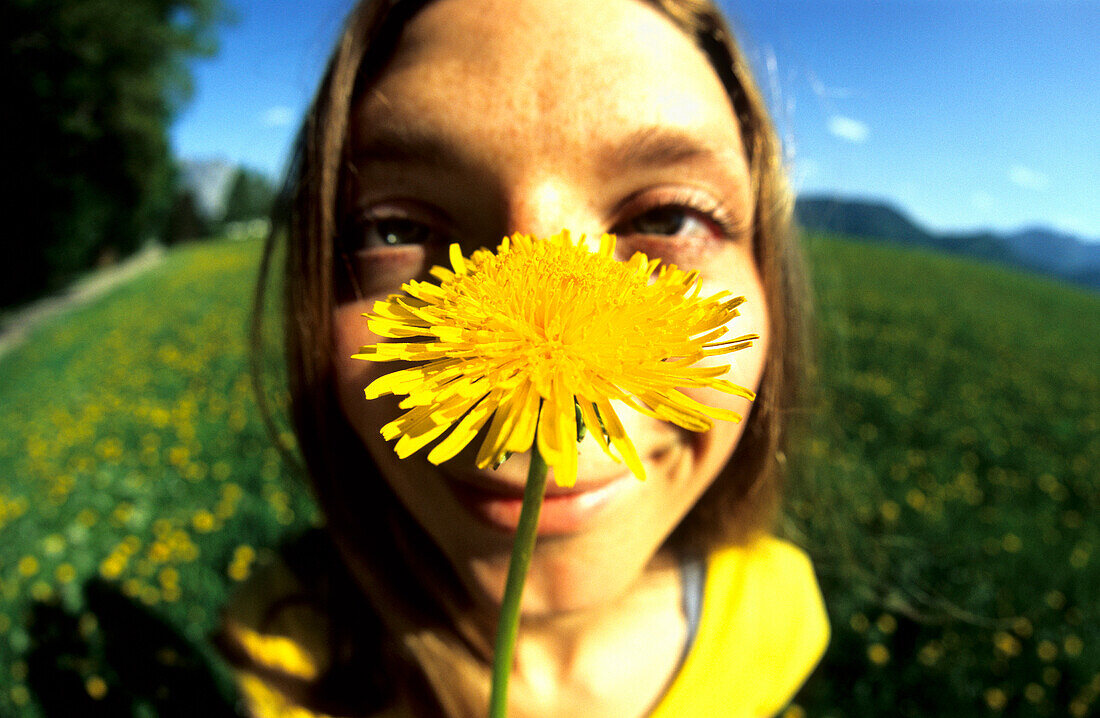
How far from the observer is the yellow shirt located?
41.3 inches

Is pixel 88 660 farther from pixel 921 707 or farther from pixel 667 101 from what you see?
pixel 921 707

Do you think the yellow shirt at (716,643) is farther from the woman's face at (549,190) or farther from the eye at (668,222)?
the eye at (668,222)

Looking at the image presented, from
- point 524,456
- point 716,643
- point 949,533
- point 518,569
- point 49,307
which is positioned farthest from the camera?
point 49,307

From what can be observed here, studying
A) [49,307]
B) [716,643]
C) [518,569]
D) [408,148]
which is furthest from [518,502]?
[49,307]

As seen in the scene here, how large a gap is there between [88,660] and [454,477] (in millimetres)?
1849

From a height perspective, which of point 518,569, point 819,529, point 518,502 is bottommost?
point 819,529

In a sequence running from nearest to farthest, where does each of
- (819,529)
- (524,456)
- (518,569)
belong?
(518,569) < (524,456) < (819,529)

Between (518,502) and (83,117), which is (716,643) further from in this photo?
(83,117)

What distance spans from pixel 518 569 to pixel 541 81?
1.55 ft

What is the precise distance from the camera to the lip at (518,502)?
24.1 inches

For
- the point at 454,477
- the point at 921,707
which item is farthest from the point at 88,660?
the point at 921,707

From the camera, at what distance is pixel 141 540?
2406 millimetres

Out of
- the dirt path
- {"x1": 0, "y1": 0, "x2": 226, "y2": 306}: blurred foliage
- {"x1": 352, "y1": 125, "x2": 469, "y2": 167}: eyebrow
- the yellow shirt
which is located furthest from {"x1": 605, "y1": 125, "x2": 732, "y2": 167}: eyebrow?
the dirt path

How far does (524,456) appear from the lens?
591mm
